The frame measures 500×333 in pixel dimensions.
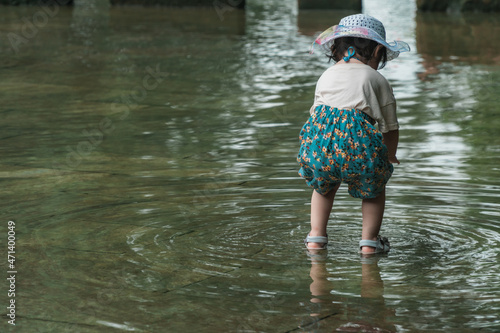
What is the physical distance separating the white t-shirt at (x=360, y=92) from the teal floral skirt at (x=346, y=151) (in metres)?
0.04

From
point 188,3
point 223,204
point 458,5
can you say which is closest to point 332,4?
point 458,5

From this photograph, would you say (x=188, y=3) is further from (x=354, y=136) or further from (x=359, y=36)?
(x=354, y=136)

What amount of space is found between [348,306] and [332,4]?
1505 centimetres

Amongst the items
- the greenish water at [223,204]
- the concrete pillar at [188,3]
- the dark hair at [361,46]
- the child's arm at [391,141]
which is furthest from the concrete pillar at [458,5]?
the child's arm at [391,141]

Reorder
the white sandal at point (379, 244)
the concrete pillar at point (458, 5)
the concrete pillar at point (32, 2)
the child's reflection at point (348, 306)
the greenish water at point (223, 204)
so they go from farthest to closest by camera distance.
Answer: the concrete pillar at point (32, 2), the concrete pillar at point (458, 5), the white sandal at point (379, 244), the greenish water at point (223, 204), the child's reflection at point (348, 306)

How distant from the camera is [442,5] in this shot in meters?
17.6

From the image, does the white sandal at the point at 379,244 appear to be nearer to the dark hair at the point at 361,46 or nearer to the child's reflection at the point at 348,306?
the child's reflection at the point at 348,306

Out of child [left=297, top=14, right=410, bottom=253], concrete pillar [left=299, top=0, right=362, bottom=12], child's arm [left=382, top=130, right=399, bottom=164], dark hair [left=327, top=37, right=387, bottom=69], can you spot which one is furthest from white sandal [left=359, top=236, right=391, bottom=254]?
concrete pillar [left=299, top=0, right=362, bottom=12]

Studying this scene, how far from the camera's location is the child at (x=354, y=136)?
4.26 meters

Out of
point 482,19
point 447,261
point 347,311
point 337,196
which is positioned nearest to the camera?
point 347,311

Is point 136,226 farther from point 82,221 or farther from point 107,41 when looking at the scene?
point 107,41

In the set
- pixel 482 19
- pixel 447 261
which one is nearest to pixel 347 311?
pixel 447 261

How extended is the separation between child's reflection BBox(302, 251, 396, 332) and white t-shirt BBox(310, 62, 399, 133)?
2.33ft

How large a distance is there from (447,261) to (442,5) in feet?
46.5
